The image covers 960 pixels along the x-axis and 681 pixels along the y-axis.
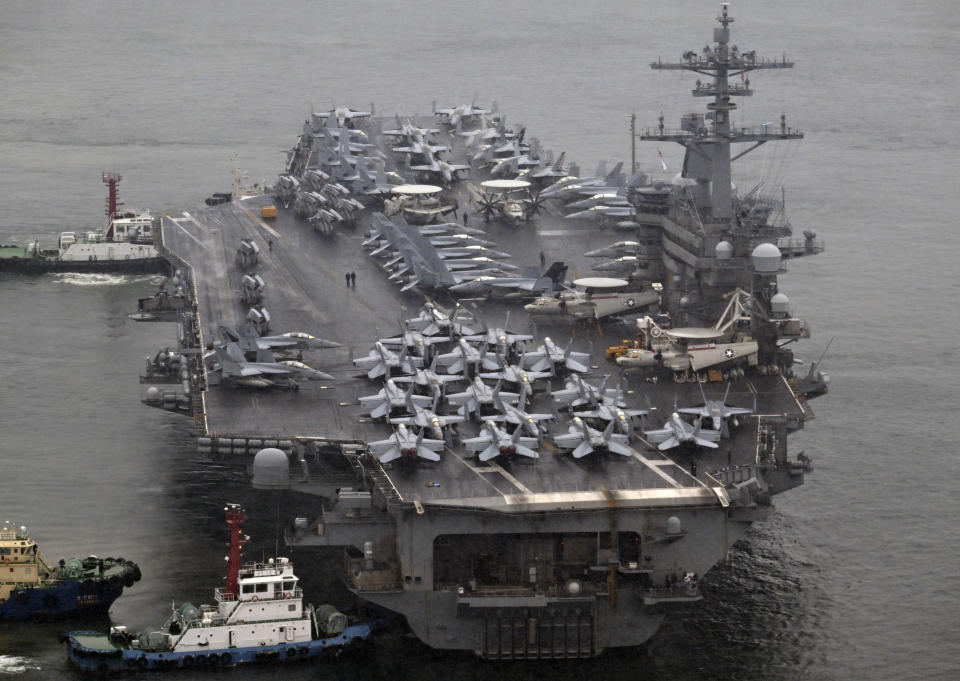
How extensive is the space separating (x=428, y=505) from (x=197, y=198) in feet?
220

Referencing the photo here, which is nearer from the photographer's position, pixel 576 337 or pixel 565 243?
pixel 576 337

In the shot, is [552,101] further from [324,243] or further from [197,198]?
[324,243]

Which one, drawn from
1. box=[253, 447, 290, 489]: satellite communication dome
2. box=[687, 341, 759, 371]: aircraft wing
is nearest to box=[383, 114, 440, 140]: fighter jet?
box=[687, 341, 759, 371]: aircraft wing

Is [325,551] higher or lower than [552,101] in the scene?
lower

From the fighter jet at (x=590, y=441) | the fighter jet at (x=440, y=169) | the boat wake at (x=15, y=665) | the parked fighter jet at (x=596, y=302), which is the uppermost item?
the fighter jet at (x=440, y=169)

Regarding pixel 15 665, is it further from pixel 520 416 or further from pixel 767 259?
pixel 767 259

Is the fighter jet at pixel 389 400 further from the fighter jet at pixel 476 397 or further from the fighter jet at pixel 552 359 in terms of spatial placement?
the fighter jet at pixel 552 359

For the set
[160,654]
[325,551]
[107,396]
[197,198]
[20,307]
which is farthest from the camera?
[197,198]

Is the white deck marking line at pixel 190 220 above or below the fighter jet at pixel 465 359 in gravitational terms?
above

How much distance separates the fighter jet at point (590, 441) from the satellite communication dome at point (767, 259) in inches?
A: 375

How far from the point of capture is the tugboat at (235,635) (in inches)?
2003

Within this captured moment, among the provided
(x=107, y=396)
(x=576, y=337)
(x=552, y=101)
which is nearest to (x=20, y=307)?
(x=107, y=396)

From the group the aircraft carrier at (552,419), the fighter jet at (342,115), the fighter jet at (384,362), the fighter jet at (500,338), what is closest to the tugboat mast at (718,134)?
the aircraft carrier at (552,419)

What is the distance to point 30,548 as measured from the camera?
5503cm
